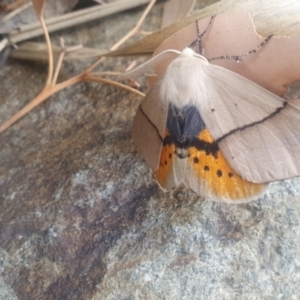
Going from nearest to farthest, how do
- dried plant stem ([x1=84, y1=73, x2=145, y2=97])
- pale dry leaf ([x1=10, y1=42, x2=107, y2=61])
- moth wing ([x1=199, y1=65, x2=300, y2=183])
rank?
moth wing ([x1=199, y1=65, x2=300, y2=183]), dried plant stem ([x1=84, y1=73, x2=145, y2=97]), pale dry leaf ([x1=10, y1=42, x2=107, y2=61])

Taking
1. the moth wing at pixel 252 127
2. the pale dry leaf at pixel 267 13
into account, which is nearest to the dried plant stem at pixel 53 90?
the pale dry leaf at pixel 267 13

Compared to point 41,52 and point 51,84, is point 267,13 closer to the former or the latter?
point 51,84

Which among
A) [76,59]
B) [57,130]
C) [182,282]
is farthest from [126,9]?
[182,282]

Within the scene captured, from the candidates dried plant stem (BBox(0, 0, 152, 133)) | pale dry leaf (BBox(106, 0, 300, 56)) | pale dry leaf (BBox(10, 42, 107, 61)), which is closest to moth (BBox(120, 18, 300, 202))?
pale dry leaf (BBox(106, 0, 300, 56))

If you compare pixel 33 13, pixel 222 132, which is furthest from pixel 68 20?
pixel 222 132

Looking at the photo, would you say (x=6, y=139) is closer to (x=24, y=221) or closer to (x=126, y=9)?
(x=24, y=221)

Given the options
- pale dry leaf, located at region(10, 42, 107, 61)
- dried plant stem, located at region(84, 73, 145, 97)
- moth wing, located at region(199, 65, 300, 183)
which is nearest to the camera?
moth wing, located at region(199, 65, 300, 183)

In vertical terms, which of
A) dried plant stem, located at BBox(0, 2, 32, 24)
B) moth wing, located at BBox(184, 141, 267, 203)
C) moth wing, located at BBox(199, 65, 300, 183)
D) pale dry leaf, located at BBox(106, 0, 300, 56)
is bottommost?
moth wing, located at BBox(184, 141, 267, 203)

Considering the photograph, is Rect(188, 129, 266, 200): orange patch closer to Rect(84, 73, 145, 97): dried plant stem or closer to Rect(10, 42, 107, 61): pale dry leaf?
Rect(84, 73, 145, 97): dried plant stem
